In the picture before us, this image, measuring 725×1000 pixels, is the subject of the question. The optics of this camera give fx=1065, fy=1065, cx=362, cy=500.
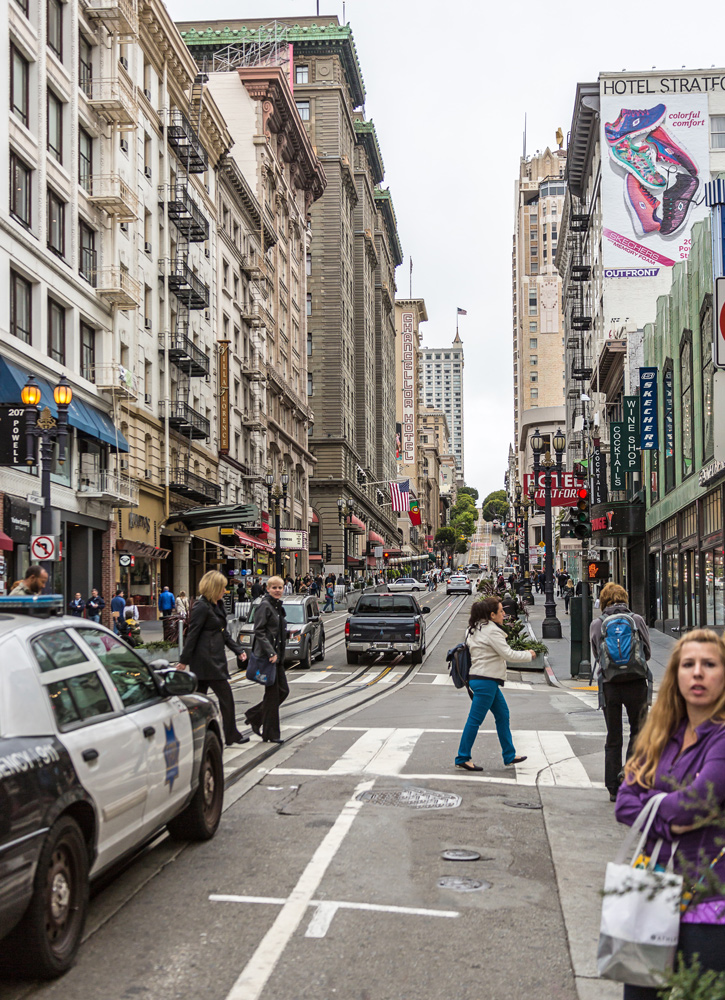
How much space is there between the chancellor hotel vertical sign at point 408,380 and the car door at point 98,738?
150818 mm

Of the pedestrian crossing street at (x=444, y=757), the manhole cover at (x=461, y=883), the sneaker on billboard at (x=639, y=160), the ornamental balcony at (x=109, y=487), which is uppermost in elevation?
the sneaker on billboard at (x=639, y=160)

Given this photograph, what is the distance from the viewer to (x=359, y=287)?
10725cm

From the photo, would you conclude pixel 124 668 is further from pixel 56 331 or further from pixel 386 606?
pixel 56 331

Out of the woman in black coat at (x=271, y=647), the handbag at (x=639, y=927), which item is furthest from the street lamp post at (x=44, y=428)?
the handbag at (x=639, y=927)

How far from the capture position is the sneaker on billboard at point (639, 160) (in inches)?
2062

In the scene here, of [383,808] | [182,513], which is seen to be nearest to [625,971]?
[383,808]

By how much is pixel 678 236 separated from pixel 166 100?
25.3 m

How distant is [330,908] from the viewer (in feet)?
20.0

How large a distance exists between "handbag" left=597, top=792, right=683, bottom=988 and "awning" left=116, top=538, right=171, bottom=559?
3533 centimetres

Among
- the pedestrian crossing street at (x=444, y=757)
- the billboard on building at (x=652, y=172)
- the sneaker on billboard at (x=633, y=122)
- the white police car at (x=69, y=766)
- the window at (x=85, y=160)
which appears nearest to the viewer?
the white police car at (x=69, y=766)

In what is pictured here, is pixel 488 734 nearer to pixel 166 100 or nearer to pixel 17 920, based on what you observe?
pixel 17 920

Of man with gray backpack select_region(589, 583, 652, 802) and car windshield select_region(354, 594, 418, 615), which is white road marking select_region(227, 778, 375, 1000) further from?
car windshield select_region(354, 594, 418, 615)

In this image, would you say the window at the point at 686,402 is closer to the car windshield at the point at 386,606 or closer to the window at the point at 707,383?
the window at the point at 707,383

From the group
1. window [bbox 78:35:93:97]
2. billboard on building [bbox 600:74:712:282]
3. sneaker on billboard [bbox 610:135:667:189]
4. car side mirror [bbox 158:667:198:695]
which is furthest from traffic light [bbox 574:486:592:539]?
sneaker on billboard [bbox 610:135:667:189]
